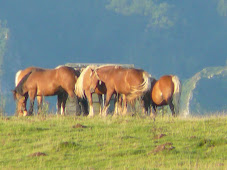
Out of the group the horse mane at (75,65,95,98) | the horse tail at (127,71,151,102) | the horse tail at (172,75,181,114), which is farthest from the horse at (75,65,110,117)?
the horse tail at (172,75,181,114)

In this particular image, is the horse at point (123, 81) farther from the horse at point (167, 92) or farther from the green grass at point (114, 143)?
the green grass at point (114, 143)

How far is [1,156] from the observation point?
16.0m

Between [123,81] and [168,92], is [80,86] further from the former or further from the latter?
[168,92]

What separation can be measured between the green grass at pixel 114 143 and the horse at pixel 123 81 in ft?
9.95

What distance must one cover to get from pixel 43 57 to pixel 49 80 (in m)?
176

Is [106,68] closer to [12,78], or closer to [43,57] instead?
[12,78]

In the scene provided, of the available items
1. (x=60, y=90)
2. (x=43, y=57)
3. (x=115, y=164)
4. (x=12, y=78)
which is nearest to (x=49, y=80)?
(x=60, y=90)

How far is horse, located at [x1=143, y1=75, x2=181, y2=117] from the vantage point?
23.9 meters

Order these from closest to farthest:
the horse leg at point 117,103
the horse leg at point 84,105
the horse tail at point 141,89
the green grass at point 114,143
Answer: the green grass at point 114,143 → the horse tail at point 141,89 → the horse leg at point 117,103 → the horse leg at point 84,105

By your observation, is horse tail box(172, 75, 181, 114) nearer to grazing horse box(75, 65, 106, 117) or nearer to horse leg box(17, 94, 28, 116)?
grazing horse box(75, 65, 106, 117)

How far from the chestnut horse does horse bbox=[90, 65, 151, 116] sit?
772 mm

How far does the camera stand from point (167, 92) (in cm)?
2398

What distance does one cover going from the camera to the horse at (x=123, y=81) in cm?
2322

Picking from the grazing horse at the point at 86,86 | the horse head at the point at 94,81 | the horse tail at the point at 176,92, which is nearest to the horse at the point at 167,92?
the horse tail at the point at 176,92
